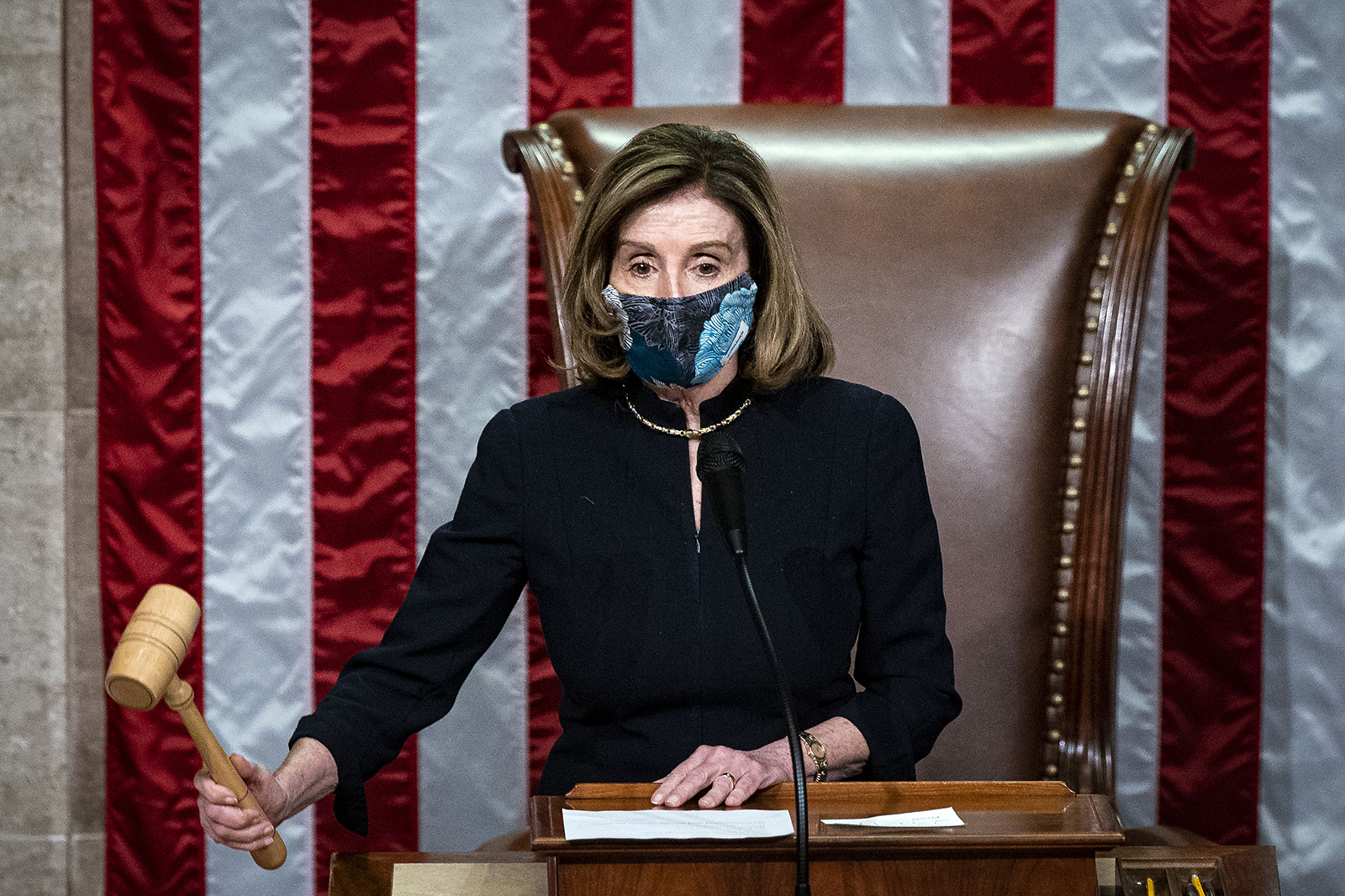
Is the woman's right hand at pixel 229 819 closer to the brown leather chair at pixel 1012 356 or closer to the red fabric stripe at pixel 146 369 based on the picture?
the brown leather chair at pixel 1012 356

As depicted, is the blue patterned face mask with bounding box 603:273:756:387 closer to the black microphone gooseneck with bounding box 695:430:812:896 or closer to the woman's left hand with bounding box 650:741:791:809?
the black microphone gooseneck with bounding box 695:430:812:896

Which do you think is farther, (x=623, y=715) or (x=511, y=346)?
(x=511, y=346)

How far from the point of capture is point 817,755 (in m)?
1.35

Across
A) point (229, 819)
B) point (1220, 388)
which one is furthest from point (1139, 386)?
point (229, 819)

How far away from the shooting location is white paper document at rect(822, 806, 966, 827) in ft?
3.13

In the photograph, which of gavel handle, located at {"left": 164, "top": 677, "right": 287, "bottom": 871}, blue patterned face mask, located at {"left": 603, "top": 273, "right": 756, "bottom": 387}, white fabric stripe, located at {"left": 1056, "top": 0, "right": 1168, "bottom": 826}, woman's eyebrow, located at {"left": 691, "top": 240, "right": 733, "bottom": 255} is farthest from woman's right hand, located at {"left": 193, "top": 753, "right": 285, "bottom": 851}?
white fabric stripe, located at {"left": 1056, "top": 0, "right": 1168, "bottom": 826}

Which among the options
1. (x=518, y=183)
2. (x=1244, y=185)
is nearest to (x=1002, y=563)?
(x=1244, y=185)

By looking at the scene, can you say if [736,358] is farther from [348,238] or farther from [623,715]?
[348,238]

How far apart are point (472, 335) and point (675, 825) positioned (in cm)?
143

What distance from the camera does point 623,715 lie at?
1501mm

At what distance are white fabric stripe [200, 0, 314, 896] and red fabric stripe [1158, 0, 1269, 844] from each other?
153 centimetres

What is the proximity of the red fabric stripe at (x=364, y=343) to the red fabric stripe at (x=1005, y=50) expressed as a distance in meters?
0.96

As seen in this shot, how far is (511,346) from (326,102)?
529mm

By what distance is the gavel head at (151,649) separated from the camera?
0.86 metres
